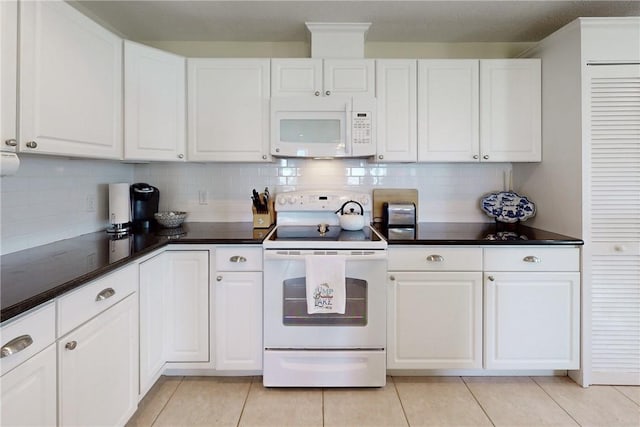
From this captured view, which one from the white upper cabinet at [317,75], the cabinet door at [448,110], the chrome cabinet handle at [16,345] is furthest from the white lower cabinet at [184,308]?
the cabinet door at [448,110]

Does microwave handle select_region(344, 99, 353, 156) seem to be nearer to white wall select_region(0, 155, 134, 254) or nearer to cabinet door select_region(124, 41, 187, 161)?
cabinet door select_region(124, 41, 187, 161)

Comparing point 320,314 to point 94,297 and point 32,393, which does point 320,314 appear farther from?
point 32,393

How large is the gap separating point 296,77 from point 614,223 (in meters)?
2.17

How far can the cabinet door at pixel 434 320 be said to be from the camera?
211 centimetres

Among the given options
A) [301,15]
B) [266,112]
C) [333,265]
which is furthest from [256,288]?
[301,15]

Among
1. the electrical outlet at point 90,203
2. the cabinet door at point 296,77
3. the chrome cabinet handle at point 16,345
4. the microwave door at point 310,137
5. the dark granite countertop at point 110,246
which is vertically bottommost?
the chrome cabinet handle at point 16,345

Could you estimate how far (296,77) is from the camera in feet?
7.96

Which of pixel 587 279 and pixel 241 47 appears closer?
pixel 587 279

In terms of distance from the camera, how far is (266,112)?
2436 millimetres

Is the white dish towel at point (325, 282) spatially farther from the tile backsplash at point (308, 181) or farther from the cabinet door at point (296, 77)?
the cabinet door at point (296, 77)

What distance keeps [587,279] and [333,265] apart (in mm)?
1518

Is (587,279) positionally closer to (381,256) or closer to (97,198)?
(381,256)

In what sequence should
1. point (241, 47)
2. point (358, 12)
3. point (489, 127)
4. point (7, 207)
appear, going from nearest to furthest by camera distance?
1. point (7, 207)
2. point (358, 12)
3. point (489, 127)
4. point (241, 47)

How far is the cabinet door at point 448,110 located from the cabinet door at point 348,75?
0.37 m
